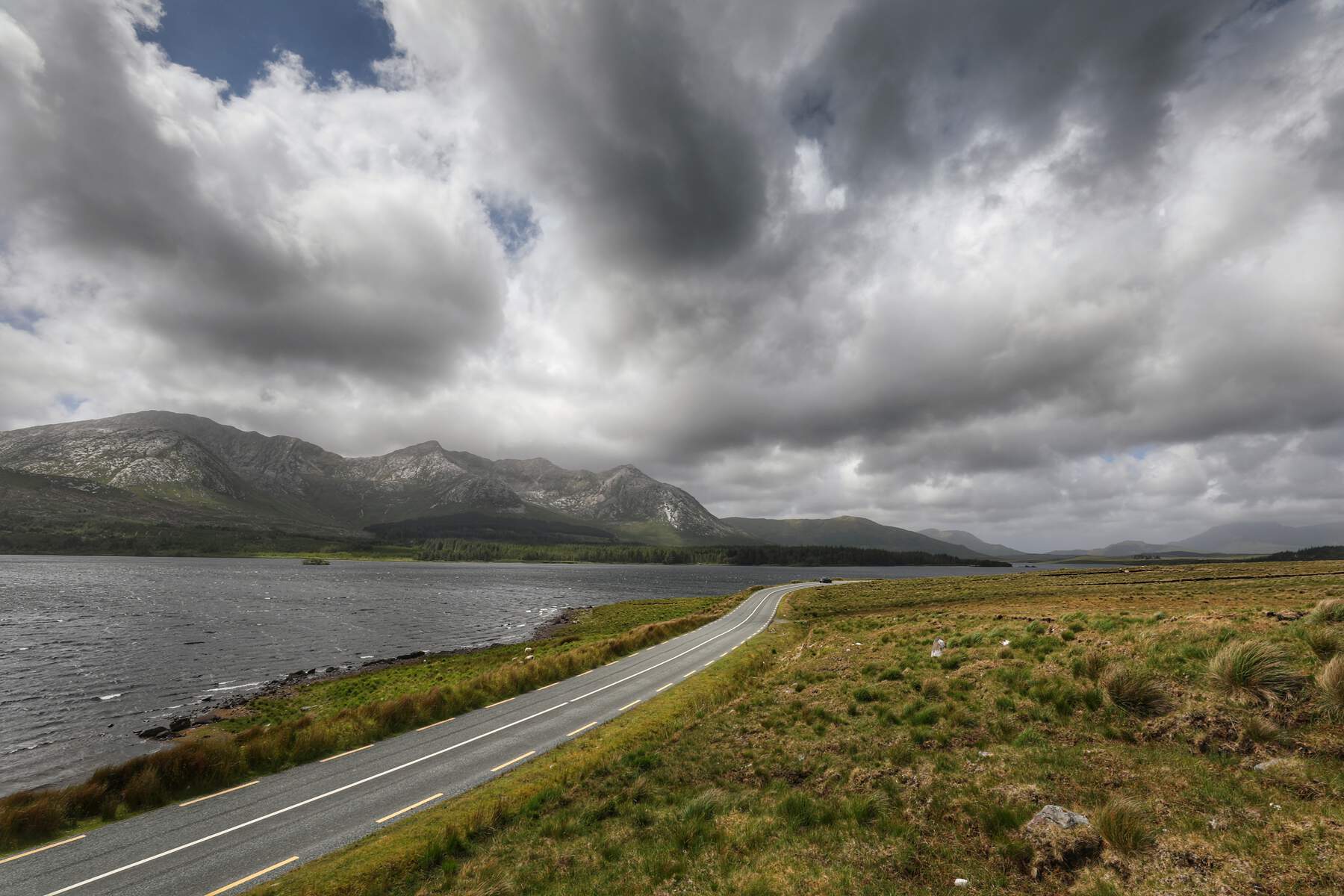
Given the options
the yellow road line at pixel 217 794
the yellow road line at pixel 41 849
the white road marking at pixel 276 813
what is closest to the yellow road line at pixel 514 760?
the white road marking at pixel 276 813

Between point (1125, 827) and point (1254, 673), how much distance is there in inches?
271

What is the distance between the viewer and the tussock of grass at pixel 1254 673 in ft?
37.6

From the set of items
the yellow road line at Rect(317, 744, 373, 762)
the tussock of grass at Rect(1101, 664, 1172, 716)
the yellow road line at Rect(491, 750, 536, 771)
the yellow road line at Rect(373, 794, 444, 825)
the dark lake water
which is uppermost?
the tussock of grass at Rect(1101, 664, 1172, 716)

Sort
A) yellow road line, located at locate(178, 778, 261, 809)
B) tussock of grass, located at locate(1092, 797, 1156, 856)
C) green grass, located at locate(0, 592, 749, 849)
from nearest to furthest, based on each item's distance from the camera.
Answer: tussock of grass, located at locate(1092, 797, 1156, 856) → green grass, located at locate(0, 592, 749, 849) → yellow road line, located at locate(178, 778, 261, 809)

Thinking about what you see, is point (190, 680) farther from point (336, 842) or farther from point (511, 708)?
point (336, 842)

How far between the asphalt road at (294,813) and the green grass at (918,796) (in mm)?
1793

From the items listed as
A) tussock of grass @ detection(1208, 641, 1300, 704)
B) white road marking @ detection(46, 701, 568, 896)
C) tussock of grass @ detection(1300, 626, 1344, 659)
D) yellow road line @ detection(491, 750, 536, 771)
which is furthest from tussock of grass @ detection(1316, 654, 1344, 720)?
white road marking @ detection(46, 701, 568, 896)

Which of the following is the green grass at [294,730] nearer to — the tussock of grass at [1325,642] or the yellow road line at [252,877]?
the yellow road line at [252,877]

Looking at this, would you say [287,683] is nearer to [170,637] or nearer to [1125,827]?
[170,637]

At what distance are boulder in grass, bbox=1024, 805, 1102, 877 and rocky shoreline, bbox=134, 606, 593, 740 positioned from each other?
42.2m

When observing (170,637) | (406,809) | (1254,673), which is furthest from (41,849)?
(170,637)

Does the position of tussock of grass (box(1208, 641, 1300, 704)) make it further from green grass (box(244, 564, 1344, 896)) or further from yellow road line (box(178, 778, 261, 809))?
yellow road line (box(178, 778, 261, 809))

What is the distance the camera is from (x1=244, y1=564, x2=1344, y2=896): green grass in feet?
26.9

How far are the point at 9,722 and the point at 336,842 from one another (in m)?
37.2
